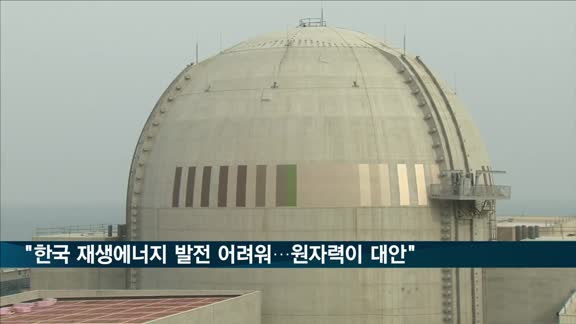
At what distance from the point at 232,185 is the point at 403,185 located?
9.35m

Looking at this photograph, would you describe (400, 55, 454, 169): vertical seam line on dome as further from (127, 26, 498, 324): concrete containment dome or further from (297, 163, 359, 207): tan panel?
(297, 163, 359, 207): tan panel

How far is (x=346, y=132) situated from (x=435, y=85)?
7485 millimetres

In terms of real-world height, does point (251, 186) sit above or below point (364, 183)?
below

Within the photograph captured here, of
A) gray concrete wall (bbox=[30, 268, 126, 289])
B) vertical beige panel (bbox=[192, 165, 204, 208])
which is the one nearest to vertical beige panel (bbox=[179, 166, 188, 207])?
vertical beige panel (bbox=[192, 165, 204, 208])

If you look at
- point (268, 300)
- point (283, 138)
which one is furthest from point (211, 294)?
point (283, 138)

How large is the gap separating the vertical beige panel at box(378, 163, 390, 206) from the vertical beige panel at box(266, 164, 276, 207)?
5.78 metres

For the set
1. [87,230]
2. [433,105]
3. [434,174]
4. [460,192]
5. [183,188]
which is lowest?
[87,230]

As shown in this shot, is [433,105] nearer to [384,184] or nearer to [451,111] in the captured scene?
[451,111]

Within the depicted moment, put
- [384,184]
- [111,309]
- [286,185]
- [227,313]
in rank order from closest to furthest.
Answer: [111,309] → [227,313] → [286,185] → [384,184]

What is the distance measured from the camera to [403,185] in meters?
62.9

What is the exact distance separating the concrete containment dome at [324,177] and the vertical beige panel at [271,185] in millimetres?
66

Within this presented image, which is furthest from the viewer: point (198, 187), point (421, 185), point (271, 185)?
point (198, 187)

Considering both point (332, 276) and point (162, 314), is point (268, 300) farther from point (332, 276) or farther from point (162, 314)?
point (162, 314)

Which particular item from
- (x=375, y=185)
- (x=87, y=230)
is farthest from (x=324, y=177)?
(x=87, y=230)
